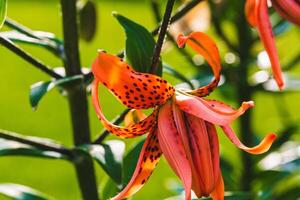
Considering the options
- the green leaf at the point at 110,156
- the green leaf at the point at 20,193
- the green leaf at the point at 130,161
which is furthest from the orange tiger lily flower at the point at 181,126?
the green leaf at the point at 20,193

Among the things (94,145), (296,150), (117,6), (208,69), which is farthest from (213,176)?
(117,6)

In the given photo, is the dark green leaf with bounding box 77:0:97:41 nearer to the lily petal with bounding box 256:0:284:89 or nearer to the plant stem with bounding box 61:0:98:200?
the plant stem with bounding box 61:0:98:200

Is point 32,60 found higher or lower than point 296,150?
higher

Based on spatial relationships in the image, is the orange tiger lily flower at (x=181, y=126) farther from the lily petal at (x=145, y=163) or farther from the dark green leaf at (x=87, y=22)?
the dark green leaf at (x=87, y=22)

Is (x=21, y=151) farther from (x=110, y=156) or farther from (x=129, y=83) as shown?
(x=129, y=83)

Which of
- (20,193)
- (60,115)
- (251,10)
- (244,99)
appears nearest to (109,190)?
(20,193)

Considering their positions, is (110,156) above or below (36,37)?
below

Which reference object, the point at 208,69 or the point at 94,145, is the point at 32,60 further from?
the point at 208,69
